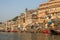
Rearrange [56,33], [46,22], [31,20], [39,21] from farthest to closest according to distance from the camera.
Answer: [31,20] < [39,21] < [46,22] < [56,33]

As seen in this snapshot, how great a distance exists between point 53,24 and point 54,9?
41.1 ft

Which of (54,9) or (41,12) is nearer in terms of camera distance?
(54,9)

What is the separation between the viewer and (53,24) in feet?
243

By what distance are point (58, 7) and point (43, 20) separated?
23.3ft

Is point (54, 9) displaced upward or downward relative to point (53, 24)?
upward

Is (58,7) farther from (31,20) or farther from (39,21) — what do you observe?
(31,20)

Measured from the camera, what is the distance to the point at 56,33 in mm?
54844

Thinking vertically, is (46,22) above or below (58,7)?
below

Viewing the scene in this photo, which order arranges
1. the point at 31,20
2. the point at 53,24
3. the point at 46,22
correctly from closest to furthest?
the point at 53,24 < the point at 46,22 < the point at 31,20

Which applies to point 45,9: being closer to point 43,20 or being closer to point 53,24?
point 43,20

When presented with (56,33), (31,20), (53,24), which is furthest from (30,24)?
(56,33)

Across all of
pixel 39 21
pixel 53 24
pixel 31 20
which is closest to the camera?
pixel 53 24

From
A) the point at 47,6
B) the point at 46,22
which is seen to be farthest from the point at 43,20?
the point at 47,6

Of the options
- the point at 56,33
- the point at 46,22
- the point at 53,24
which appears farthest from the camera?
the point at 46,22
